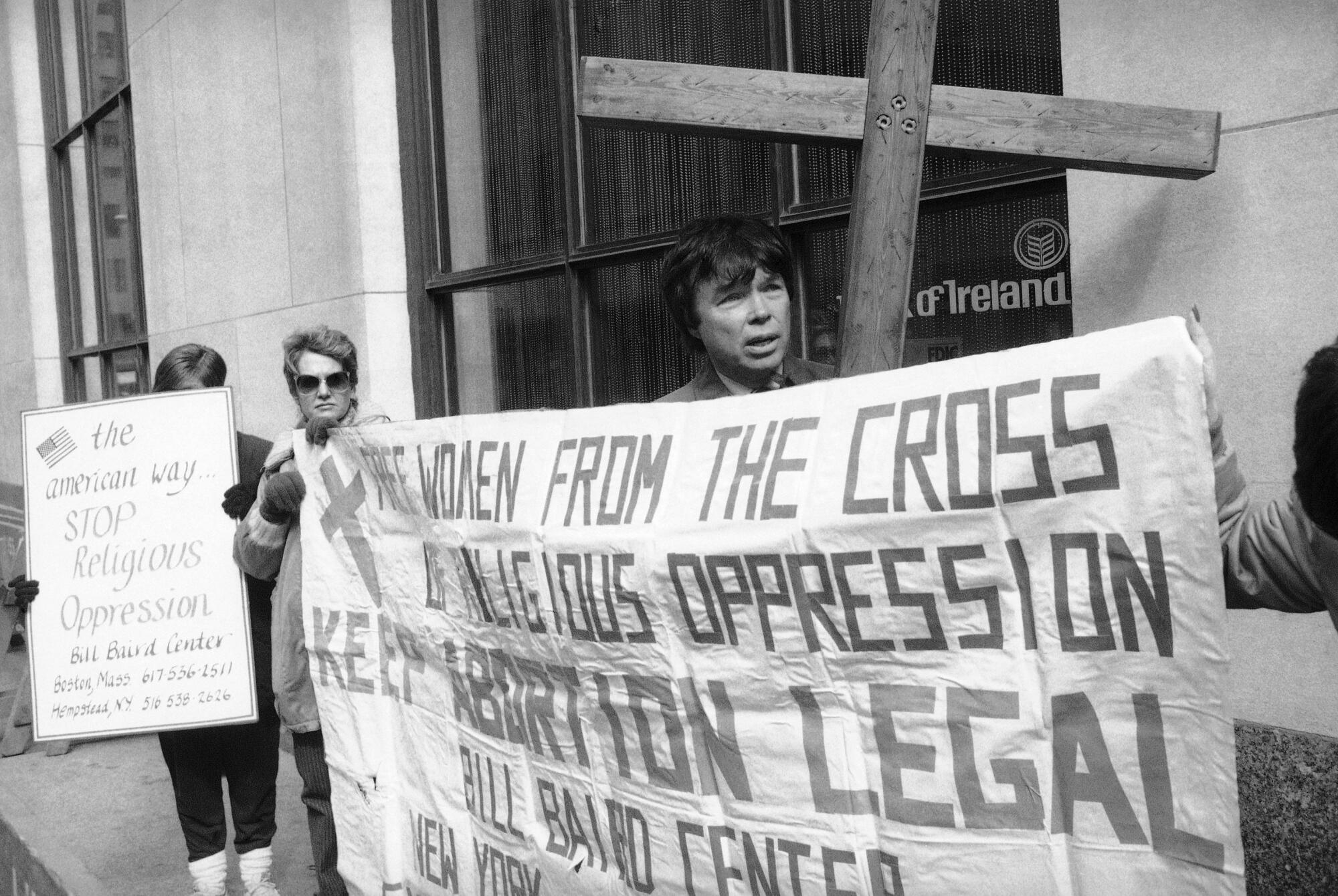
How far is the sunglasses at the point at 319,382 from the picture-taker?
388 centimetres

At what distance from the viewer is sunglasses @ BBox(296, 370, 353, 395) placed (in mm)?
3877

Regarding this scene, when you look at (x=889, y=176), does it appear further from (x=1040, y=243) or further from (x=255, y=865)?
(x=255, y=865)

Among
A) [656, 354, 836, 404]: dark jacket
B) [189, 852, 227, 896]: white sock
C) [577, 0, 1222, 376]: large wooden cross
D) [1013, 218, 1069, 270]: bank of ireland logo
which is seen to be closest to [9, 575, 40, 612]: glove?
[189, 852, 227, 896]: white sock

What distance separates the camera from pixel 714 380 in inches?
Result: 125

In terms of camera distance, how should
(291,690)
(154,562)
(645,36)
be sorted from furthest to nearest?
1. (645,36)
2. (154,562)
3. (291,690)

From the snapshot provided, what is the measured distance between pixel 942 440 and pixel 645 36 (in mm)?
3373

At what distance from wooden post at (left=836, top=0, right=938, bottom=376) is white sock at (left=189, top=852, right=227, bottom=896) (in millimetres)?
3016

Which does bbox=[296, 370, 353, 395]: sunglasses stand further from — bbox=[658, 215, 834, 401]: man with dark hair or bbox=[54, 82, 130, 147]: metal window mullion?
bbox=[54, 82, 130, 147]: metal window mullion

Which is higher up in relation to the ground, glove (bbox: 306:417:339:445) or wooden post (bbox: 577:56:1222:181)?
wooden post (bbox: 577:56:1222:181)

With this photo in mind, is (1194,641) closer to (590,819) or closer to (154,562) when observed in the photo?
(590,819)

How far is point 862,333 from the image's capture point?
2656mm

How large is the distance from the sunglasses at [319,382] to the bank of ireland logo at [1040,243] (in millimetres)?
2007

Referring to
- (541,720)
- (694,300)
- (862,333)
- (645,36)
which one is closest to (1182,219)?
(862,333)

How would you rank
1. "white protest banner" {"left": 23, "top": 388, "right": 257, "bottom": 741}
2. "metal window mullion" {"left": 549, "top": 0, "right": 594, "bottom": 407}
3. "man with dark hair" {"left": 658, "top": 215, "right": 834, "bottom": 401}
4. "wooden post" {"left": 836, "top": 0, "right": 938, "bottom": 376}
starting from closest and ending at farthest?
"wooden post" {"left": 836, "top": 0, "right": 938, "bottom": 376}
"man with dark hair" {"left": 658, "top": 215, "right": 834, "bottom": 401}
"white protest banner" {"left": 23, "top": 388, "right": 257, "bottom": 741}
"metal window mullion" {"left": 549, "top": 0, "right": 594, "bottom": 407}
